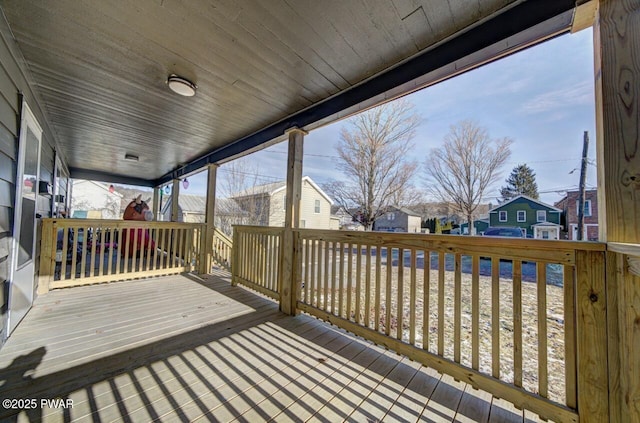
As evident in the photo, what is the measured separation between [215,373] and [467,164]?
760cm

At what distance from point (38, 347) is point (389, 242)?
113 inches

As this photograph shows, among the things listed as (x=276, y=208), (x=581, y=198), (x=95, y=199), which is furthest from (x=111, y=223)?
(x=95, y=199)

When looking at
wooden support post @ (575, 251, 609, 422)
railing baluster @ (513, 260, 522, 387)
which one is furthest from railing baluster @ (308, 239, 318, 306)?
wooden support post @ (575, 251, 609, 422)

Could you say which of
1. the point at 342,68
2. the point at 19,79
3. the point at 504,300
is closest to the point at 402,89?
the point at 342,68

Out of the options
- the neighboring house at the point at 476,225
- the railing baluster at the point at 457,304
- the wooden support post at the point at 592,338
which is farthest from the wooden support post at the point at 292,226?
the neighboring house at the point at 476,225

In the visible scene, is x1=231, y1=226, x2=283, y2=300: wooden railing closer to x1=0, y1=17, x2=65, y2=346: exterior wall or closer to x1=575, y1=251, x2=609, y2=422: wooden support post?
x1=0, y1=17, x2=65, y2=346: exterior wall

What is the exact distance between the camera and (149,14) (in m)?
1.70

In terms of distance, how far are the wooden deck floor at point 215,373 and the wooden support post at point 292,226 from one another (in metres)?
0.26

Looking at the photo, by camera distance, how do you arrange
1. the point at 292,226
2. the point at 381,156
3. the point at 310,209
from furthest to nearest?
the point at 310,209 → the point at 381,156 → the point at 292,226

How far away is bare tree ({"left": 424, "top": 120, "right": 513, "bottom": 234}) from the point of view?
6477 mm

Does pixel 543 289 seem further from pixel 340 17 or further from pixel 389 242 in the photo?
pixel 340 17

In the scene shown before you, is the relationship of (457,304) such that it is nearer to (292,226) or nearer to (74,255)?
(292,226)

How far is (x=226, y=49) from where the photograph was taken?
6.64 feet

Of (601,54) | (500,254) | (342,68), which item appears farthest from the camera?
(342,68)
